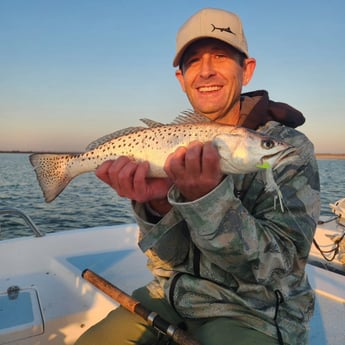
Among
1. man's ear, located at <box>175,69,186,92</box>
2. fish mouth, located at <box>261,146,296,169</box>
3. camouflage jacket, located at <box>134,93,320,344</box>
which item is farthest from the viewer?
man's ear, located at <box>175,69,186,92</box>

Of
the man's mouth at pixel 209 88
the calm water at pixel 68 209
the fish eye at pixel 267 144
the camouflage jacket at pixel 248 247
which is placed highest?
the man's mouth at pixel 209 88

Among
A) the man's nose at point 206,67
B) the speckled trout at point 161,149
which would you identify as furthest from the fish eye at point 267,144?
the man's nose at point 206,67

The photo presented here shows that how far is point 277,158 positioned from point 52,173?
7.48 ft

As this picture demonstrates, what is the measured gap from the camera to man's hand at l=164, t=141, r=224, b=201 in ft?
7.76

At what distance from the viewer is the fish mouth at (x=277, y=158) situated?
2.61m

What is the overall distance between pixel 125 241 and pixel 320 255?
3.77 meters

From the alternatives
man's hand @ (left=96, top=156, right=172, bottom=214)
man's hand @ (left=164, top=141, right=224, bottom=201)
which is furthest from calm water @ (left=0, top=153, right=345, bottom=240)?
man's hand @ (left=164, top=141, right=224, bottom=201)

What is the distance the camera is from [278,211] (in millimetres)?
2605

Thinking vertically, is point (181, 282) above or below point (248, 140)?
below

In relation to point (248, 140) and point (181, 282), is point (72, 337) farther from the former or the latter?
point (248, 140)

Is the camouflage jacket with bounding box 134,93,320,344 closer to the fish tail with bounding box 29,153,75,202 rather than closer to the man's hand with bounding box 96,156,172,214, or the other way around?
the man's hand with bounding box 96,156,172,214

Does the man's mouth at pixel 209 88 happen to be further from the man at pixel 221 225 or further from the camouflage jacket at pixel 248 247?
the camouflage jacket at pixel 248 247

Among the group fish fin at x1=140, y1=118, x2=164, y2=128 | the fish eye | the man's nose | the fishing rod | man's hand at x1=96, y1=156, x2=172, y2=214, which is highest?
the man's nose

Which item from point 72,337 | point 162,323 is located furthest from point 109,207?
point 162,323
